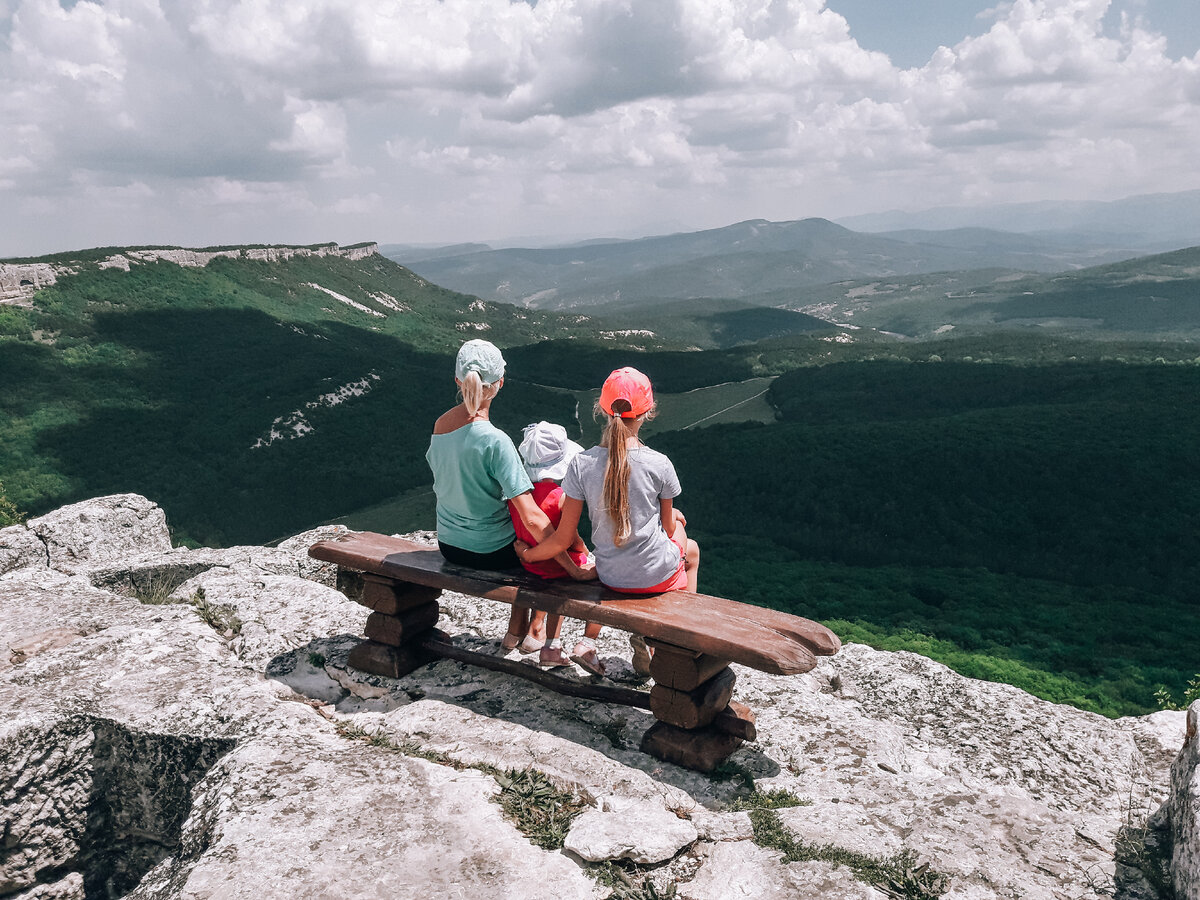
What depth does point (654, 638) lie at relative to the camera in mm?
5199

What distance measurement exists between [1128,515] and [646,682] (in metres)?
37.9

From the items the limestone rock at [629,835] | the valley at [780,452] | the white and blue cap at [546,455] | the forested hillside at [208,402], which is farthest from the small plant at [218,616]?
the forested hillside at [208,402]

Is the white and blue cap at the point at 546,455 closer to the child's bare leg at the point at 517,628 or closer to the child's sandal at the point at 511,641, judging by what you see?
the child's bare leg at the point at 517,628

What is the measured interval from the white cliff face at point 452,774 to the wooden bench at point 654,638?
0.63 ft

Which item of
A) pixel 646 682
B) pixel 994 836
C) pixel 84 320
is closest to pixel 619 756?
pixel 646 682

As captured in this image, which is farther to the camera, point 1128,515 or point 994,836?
point 1128,515

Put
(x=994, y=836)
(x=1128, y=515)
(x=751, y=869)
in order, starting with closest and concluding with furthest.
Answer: (x=751, y=869) → (x=994, y=836) → (x=1128, y=515)

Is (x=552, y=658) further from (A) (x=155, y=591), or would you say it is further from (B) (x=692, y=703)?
(A) (x=155, y=591)

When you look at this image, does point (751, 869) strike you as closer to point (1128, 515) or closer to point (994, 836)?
point (994, 836)

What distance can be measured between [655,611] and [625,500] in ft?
2.87

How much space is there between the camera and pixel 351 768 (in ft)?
15.1

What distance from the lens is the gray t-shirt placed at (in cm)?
536

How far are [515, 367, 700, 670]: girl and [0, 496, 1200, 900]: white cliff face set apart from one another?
4.37 ft

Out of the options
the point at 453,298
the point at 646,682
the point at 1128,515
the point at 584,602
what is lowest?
the point at 1128,515
